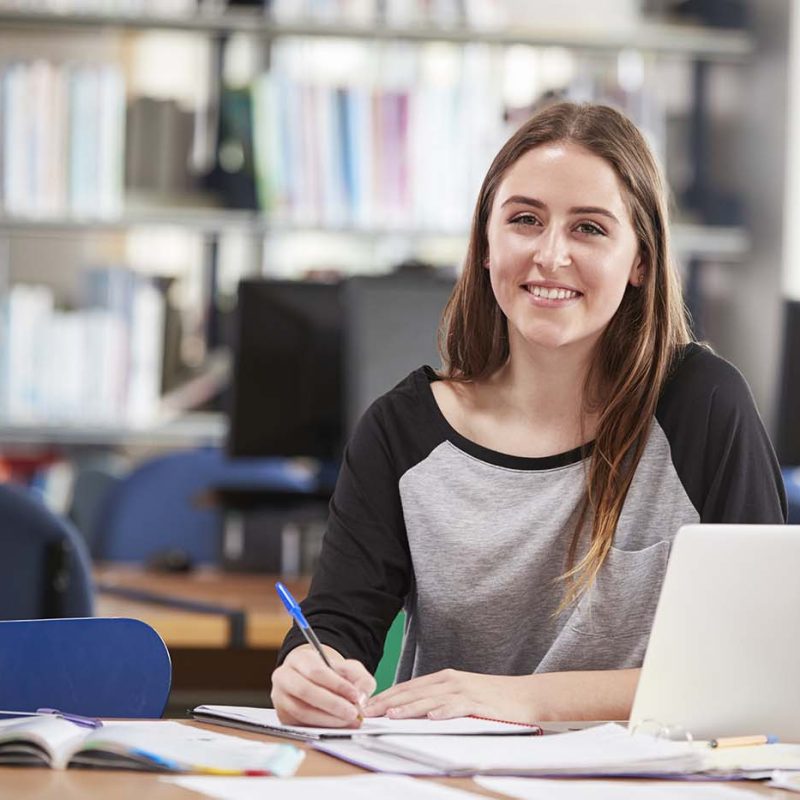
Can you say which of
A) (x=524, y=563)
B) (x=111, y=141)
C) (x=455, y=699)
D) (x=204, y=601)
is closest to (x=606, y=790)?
(x=455, y=699)

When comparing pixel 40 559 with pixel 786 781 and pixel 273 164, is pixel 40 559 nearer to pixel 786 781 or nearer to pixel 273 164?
pixel 786 781

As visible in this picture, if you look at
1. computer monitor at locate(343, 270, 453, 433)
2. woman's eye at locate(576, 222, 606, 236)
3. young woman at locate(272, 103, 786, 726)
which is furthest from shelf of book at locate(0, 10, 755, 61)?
woman's eye at locate(576, 222, 606, 236)

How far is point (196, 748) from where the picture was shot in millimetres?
1215

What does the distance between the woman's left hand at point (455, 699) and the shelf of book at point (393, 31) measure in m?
2.74

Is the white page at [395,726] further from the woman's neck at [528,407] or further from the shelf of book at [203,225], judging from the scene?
the shelf of book at [203,225]

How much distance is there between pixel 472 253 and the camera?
1.89 metres

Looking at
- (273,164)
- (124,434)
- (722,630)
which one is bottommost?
(124,434)

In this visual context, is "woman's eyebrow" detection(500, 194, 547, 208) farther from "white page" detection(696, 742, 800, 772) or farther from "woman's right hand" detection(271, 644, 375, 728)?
"white page" detection(696, 742, 800, 772)

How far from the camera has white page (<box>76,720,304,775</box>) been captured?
1159 mm

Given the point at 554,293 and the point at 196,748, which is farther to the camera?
the point at 554,293

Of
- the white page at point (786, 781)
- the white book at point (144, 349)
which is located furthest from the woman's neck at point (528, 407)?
the white book at point (144, 349)

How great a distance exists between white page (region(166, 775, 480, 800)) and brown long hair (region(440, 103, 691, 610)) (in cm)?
62

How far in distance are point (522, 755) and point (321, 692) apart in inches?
9.1

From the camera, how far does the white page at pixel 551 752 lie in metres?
1.17
